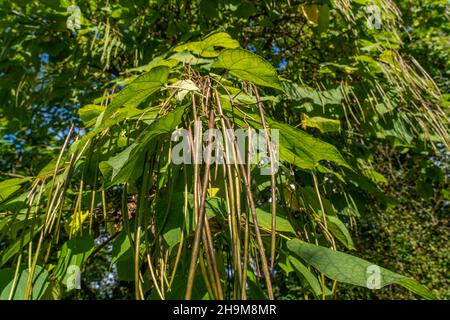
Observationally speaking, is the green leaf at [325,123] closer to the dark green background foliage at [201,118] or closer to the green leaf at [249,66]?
the dark green background foliage at [201,118]

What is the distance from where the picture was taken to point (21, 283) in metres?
0.41

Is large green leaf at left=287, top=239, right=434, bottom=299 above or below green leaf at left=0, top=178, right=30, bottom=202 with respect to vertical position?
below

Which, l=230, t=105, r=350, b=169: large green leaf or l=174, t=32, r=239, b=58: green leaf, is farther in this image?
l=174, t=32, r=239, b=58: green leaf

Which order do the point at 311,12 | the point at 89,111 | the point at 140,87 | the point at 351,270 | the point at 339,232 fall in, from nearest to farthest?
the point at 351,270 → the point at 140,87 → the point at 339,232 → the point at 89,111 → the point at 311,12

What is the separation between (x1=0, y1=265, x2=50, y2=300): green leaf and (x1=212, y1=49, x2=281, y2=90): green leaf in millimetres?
290

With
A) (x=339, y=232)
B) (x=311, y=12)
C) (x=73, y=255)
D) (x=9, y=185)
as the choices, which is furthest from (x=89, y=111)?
(x=311, y=12)

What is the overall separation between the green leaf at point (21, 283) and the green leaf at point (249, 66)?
290 mm

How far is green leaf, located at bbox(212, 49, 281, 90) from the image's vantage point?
45 centimetres

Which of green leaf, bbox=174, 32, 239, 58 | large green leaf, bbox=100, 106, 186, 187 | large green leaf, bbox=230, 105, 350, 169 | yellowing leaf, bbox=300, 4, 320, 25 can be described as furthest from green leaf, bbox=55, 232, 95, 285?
yellowing leaf, bbox=300, 4, 320, 25

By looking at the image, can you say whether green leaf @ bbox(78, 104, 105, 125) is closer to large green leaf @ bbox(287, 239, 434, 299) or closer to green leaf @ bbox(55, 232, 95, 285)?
green leaf @ bbox(55, 232, 95, 285)

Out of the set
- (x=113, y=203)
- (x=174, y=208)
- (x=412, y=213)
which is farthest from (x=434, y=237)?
(x=174, y=208)

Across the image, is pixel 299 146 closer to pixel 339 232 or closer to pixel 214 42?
pixel 339 232

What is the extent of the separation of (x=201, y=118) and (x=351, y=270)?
Answer: 0.21m
